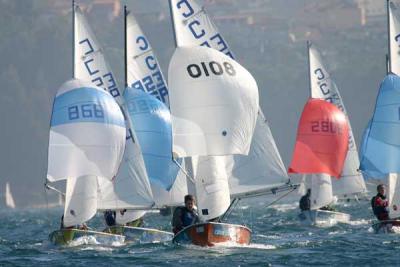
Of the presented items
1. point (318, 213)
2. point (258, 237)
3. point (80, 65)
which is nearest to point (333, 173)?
point (318, 213)

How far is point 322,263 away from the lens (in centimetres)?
3039

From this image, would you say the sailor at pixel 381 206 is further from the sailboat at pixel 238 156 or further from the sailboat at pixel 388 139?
the sailboat at pixel 238 156

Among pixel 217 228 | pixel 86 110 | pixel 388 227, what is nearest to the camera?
pixel 217 228

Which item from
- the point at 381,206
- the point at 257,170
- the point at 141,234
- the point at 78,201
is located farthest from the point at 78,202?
the point at 381,206

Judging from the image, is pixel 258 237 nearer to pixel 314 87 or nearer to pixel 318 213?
pixel 318 213

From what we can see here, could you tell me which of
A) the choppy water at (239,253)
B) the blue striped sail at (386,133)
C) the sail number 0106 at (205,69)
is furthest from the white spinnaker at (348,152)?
the sail number 0106 at (205,69)

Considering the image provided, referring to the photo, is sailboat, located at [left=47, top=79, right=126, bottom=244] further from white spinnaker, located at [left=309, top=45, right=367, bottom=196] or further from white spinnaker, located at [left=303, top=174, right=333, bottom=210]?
white spinnaker, located at [left=309, top=45, right=367, bottom=196]

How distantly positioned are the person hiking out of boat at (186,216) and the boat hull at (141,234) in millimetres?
3972

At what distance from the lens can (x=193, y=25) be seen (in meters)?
34.9

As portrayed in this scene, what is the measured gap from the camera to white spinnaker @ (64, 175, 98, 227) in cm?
3603

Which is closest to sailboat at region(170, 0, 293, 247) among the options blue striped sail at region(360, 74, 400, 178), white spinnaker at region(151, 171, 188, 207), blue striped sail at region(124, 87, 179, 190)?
blue striped sail at region(360, 74, 400, 178)

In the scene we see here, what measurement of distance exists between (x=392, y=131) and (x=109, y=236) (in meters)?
7.15

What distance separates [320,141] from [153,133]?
23.1 feet

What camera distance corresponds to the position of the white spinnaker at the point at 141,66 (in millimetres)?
42406
